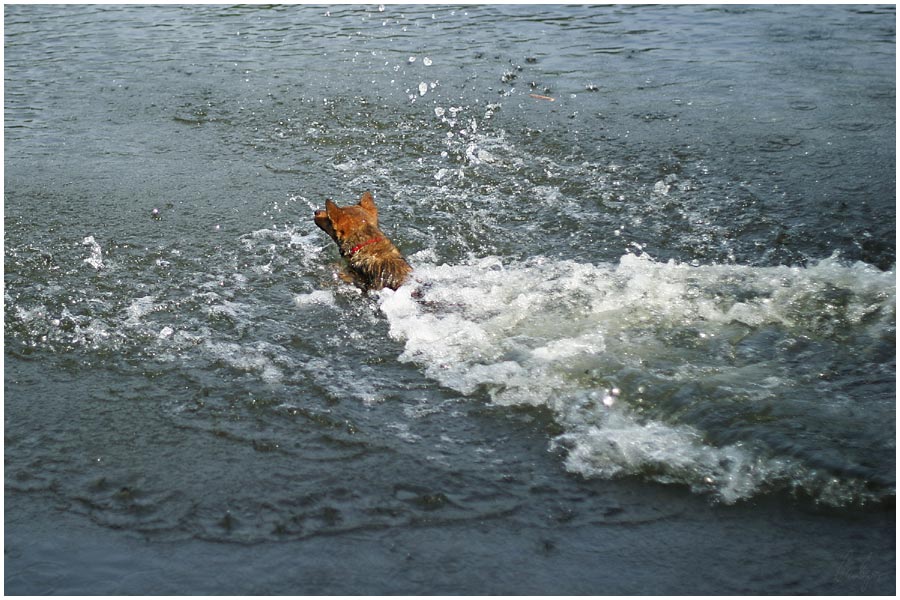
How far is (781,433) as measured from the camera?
4.57 m

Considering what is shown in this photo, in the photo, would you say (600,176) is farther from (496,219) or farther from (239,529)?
(239,529)

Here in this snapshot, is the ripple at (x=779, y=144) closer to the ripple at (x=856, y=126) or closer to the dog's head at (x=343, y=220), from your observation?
the ripple at (x=856, y=126)

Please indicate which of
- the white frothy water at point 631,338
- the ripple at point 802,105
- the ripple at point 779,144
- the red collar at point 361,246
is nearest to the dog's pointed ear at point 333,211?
the red collar at point 361,246

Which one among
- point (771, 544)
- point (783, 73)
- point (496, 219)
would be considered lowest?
point (771, 544)

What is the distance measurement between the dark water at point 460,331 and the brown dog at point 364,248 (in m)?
0.21

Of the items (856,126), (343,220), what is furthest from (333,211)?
(856,126)

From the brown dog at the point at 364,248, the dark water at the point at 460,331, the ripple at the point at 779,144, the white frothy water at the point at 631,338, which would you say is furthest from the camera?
the ripple at the point at 779,144

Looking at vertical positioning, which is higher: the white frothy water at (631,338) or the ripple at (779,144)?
the ripple at (779,144)

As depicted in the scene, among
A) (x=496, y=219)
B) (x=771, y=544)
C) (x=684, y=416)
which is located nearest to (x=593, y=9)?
(x=496, y=219)

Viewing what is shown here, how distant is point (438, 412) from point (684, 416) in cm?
135

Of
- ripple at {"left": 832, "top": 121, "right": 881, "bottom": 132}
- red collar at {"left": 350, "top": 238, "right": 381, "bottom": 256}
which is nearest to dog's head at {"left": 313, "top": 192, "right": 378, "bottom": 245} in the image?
red collar at {"left": 350, "top": 238, "right": 381, "bottom": 256}

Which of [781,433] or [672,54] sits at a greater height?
[672,54]

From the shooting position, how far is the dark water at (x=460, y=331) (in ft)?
12.9

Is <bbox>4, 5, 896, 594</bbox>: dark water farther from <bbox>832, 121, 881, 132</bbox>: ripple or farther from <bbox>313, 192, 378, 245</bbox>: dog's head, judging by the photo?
<bbox>313, 192, 378, 245</bbox>: dog's head
